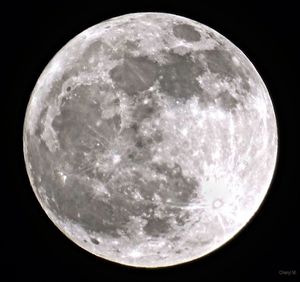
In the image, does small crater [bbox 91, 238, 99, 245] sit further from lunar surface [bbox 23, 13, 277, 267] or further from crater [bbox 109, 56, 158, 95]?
crater [bbox 109, 56, 158, 95]

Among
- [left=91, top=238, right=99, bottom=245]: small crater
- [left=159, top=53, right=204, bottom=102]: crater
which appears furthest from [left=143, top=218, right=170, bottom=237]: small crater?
[left=159, top=53, right=204, bottom=102]: crater

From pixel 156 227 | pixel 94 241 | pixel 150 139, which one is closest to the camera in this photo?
pixel 150 139

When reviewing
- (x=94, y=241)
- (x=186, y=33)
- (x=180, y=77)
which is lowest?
(x=94, y=241)

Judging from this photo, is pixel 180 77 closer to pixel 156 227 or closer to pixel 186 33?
pixel 186 33

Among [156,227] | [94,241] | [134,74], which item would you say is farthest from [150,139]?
[94,241]

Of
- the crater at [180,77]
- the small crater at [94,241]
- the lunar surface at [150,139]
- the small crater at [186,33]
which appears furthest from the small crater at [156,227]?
the small crater at [186,33]

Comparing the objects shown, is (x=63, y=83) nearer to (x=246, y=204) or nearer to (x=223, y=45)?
(x=223, y=45)

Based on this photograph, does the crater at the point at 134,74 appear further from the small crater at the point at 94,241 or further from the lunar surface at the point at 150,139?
the small crater at the point at 94,241
